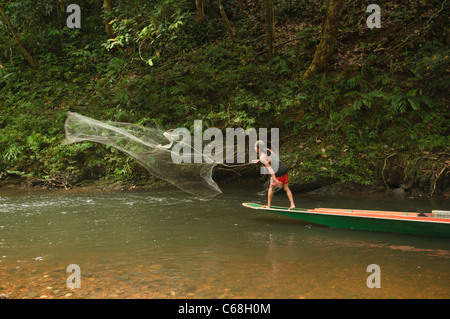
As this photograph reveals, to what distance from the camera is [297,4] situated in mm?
17266

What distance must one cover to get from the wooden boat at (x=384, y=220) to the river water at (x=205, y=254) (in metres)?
0.15

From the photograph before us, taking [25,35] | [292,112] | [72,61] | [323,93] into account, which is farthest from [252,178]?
[25,35]

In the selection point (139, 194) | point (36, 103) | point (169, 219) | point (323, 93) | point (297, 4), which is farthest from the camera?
point (297, 4)

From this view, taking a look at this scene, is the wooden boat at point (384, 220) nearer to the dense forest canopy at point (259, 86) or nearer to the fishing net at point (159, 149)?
the fishing net at point (159, 149)

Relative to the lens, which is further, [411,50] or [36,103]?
[36,103]

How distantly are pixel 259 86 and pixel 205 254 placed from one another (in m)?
9.27

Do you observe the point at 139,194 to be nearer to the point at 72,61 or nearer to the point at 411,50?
the point at 72,61

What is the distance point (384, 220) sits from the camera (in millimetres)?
7031

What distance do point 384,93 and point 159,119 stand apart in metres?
7.68

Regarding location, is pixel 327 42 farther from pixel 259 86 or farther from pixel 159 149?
pixel 159 149

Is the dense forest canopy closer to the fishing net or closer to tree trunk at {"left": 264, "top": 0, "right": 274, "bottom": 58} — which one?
tree trunk at {"left": 264, "top": 0, "right": 274, "bottom": 58}

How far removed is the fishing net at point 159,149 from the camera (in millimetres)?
9555

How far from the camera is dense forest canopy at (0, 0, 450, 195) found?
1159cm

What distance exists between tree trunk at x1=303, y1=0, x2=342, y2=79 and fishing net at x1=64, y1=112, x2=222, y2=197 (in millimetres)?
6167
